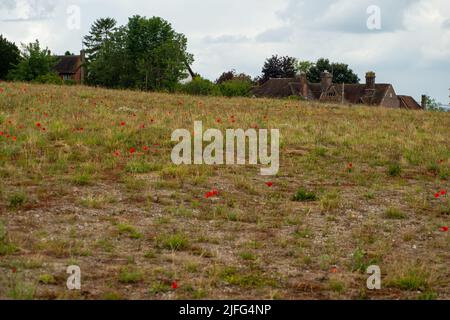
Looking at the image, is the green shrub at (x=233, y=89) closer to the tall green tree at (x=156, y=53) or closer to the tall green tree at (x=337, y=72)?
the tall green tree at (x=156, y=53)

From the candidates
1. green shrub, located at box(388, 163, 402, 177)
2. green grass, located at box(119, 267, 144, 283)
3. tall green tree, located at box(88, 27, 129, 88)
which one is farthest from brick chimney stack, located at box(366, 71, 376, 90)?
green grass, located at box(119, 267, 144, 283)

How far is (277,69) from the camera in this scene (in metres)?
91.9

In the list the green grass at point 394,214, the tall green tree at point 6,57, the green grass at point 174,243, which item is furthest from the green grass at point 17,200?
the tall green tree at point 6,57

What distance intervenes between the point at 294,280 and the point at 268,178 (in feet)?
17.9

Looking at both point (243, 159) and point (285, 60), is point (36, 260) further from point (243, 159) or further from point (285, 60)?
point (285, 60)

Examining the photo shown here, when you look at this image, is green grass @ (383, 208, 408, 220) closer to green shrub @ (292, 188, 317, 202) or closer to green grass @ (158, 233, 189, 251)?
green shrub @ (292, 188, 317, 202)

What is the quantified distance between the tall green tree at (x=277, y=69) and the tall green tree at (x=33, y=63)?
4430cm

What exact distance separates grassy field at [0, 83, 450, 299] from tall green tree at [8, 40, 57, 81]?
1503 inches

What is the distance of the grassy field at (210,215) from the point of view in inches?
252

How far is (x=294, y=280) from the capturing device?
260 inches

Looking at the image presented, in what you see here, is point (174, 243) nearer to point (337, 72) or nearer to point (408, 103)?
point (408, 103)

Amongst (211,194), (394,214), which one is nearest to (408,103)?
(394,214)

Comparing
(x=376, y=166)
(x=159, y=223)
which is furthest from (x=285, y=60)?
(x=159, y=223)

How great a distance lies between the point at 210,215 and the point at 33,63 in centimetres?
4861
